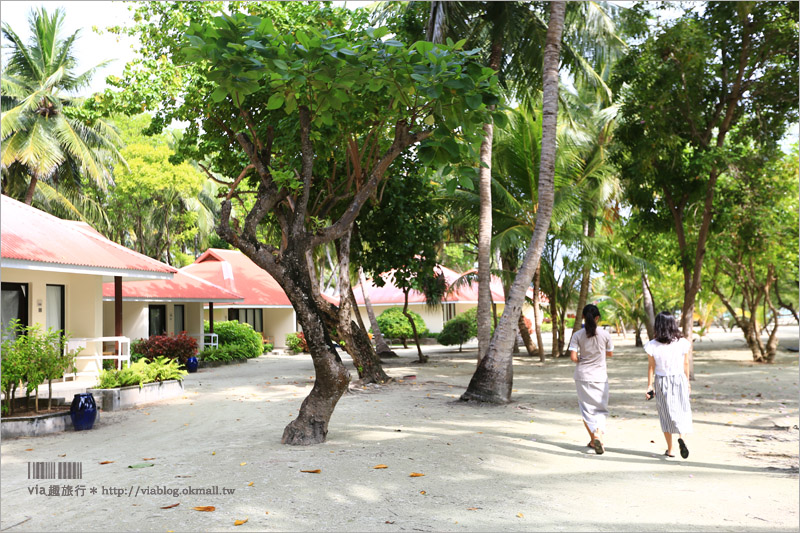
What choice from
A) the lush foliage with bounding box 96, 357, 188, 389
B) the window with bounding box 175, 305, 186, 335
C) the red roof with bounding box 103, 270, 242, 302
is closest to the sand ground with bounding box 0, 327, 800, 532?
the lush foliage with bounding box 96, 357, 188, 389

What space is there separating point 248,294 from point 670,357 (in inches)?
991

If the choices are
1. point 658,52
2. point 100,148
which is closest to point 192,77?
point 658,52

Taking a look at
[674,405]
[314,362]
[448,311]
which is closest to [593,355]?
[674,405]

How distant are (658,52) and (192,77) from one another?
9810 mm

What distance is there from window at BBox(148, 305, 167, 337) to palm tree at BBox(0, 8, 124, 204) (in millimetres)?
5642

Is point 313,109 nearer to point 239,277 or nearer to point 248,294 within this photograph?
point 248,294

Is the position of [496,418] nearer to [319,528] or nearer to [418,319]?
[319,528]

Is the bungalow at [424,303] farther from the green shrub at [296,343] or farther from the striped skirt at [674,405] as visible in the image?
the striped skirt at [674,405]

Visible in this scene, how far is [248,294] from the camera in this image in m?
30.2

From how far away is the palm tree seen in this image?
24.1 m

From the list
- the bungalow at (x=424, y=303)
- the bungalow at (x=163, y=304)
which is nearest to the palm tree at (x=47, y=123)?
the bungalow at (x=163, y=304)

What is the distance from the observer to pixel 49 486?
20.6ft

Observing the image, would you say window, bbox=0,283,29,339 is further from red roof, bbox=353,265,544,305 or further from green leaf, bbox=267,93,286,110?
red roof, bbox=353,265,544,305

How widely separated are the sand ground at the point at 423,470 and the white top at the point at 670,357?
3.29ft
